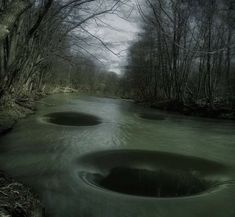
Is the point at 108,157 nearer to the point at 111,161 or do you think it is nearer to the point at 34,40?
the point at 111,161

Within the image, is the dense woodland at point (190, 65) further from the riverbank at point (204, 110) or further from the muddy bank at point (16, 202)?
the muddy bank at point (16, 202)

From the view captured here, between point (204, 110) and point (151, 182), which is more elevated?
point (204, 110)

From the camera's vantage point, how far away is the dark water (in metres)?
6.18

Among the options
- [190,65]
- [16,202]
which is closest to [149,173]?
[16,202]

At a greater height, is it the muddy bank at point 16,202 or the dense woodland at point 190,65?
the dense woodland at point 190,65

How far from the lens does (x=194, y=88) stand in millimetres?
32688

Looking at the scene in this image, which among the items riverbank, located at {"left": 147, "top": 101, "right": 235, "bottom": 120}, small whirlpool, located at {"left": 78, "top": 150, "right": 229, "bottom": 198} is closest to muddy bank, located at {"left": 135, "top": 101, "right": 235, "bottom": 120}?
riverbank, located at {"left": 147, "top": 101, "right": 235, "bottom": 120}

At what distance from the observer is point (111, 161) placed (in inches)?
366

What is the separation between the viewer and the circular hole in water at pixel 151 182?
7008 mm

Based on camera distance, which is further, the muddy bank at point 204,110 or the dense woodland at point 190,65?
the dense woodland at point 190,65

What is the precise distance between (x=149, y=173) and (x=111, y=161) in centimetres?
136

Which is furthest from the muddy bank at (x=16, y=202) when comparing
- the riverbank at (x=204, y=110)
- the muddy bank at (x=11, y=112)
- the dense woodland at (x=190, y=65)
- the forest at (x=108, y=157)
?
the riverbank at (x=204, y=110)

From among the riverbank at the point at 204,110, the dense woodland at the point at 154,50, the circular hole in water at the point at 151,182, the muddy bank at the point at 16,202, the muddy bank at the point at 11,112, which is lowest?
the circular hole in water at the point at 151,182

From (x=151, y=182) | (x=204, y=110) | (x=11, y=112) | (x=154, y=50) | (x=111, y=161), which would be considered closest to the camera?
(x=151, y=182)
